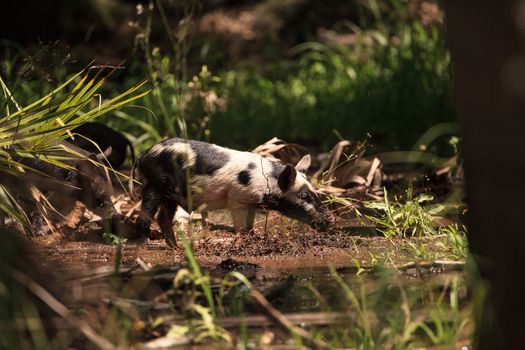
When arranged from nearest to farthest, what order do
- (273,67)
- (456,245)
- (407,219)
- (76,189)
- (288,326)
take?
(288,326)
(456,245)
(407,219)
(76,189)
(273,67)

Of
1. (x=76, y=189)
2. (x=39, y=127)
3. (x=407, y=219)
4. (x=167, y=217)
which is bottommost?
(x=167, y=217)

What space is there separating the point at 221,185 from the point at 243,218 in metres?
0.32

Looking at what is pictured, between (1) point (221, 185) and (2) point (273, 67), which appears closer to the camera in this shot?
(1) point (221, 185)

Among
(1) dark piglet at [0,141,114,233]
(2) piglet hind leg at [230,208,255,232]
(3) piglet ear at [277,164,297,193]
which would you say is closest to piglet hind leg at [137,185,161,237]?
(1) dark piglet at [0,141,114,233]

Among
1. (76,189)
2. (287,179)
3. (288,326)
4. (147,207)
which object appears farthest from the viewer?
(76,189)

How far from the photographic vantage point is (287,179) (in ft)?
23.1

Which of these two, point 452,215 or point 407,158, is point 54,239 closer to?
point 452,215

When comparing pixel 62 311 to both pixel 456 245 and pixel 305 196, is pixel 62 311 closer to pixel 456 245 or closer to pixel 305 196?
pixel 456 245

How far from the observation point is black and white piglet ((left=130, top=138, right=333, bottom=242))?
6859 millimetres

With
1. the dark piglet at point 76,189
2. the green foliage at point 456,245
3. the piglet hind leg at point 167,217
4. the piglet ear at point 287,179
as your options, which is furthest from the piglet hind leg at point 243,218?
the green foliage at point 456,245

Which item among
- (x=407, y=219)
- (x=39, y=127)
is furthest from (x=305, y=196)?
(x=39, y=127)

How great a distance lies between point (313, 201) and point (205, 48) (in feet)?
22.9

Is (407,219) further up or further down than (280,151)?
further up

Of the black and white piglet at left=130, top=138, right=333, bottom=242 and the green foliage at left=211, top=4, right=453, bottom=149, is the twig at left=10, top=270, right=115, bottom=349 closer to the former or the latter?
the black and white piglet at left=130, top=138, right=333, bottom=242
